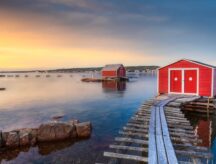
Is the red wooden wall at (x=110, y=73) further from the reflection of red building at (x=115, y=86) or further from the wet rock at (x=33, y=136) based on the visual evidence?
the wet rock at (x=33, y=136)

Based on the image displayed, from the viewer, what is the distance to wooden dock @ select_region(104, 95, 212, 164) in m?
5.66

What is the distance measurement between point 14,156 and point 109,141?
496 centimetres

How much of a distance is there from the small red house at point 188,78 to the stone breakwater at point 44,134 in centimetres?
1124

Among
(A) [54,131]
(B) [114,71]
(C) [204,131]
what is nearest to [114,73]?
(B) [114,71]

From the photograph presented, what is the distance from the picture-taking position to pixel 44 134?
11211 mm

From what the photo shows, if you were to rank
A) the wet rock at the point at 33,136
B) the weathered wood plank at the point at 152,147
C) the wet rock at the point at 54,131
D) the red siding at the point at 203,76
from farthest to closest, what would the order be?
the red siding at the point at 203,76 → the wet rock at the point at 54,131 → the wet rock at the point at 33,136 → the weathered wood plank at the point at 152,147

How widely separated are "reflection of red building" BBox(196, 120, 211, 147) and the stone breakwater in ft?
22.8

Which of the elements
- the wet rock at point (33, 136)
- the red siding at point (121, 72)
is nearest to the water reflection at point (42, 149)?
the wet rock at point (33, 136)

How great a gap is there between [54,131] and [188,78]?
13.8 meters

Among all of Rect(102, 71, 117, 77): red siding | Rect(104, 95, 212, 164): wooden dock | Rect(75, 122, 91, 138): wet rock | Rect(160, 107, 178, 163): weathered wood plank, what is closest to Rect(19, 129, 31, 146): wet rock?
Rect(75, 122, 91, 138): wet rock

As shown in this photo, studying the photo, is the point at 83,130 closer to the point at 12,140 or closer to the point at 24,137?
the point at 24,137

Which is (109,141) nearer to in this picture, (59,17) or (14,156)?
(14,156)

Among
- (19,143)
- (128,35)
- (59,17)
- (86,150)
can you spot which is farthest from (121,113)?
(128,35)

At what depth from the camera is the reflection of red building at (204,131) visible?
11225mm
